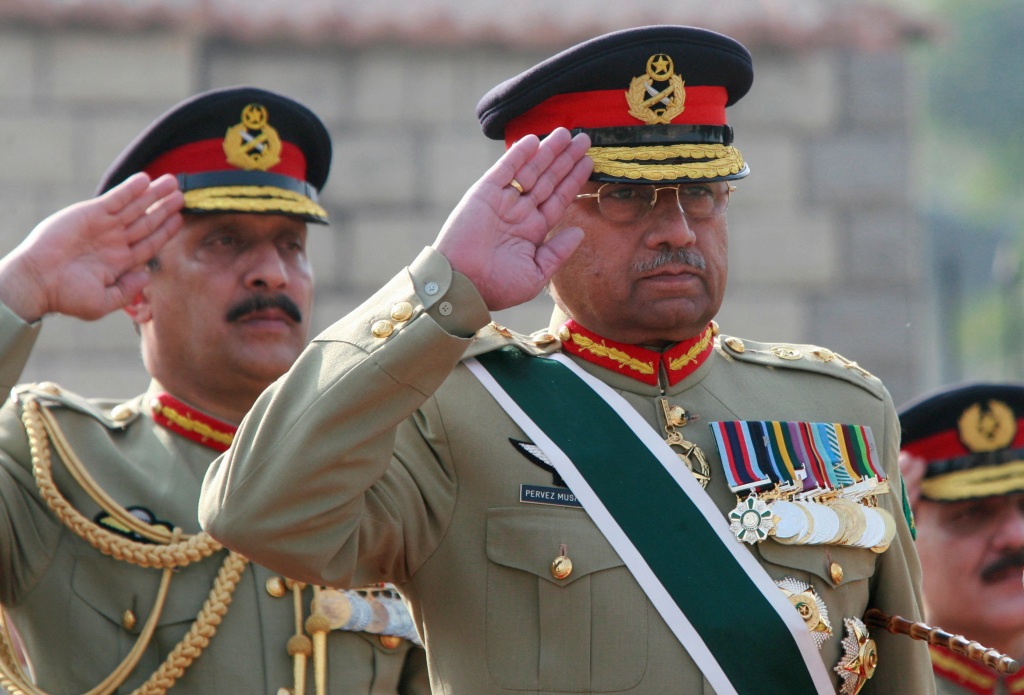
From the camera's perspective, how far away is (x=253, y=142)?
481 cm

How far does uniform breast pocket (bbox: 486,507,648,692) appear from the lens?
10.3 feet

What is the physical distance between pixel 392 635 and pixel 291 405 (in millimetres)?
1353

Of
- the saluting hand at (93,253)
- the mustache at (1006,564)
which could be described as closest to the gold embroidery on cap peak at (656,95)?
the saluting hand at (93,253)

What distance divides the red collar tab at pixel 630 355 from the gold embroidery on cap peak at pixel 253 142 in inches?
58.7

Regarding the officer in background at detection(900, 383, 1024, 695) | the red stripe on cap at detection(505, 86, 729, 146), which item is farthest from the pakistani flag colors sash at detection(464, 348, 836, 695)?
the officer in background at detection(900, 383, 1024, 695)

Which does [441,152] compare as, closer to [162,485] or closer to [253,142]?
[253,142]

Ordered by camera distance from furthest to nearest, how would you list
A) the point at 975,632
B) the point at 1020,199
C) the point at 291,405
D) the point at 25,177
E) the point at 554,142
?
the point at 1020,199 → the point at 25,177 → the point at 975,632 → the point at 554,142 → the point at 291,405

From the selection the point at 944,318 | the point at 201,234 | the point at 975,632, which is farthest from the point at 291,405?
the point at 944,318

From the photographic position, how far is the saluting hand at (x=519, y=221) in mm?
3104

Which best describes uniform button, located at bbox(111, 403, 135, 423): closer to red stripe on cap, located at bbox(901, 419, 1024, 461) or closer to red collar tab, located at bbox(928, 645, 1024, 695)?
red stripe on cap, located at bbox(901, 419, 1024, 461)

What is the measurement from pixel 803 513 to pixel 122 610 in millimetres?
1692

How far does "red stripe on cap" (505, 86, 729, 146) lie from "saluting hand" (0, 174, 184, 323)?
1017 millimetres

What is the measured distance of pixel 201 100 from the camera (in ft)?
15.6

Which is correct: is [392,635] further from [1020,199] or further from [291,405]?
[1020,199]
